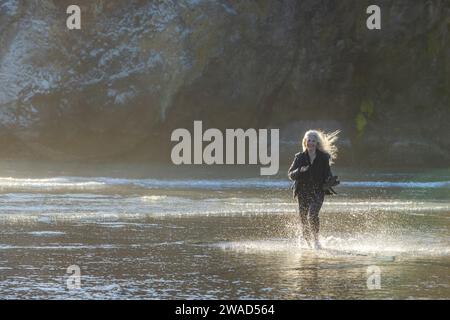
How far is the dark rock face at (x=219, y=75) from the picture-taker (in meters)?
36.5

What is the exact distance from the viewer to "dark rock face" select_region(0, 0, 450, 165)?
1436 inches

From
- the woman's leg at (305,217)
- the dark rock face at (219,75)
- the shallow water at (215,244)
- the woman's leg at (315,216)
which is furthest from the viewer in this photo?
the dark rock face at (219,75)

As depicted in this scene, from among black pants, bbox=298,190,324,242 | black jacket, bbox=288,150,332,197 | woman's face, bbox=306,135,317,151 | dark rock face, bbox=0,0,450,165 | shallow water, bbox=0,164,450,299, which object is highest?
dark rock face, bbox=0,0,450,165

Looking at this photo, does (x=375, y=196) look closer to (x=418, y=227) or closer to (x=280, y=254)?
(x=418, y=227)

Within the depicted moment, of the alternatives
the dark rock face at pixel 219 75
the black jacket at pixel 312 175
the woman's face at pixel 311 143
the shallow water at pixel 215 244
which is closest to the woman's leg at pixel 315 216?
the black jacket at pixel 312 175

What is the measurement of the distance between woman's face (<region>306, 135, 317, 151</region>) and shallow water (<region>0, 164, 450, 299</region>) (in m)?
1.32

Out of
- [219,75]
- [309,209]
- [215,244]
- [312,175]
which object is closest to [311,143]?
[312,175]

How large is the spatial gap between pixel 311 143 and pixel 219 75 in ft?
81.8

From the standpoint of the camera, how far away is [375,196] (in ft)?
71.7

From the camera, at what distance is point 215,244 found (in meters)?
12.5

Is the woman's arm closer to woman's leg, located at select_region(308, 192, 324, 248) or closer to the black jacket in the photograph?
the black jacket

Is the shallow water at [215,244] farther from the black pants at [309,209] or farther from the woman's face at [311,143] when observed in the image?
the woman's face at [311,143]

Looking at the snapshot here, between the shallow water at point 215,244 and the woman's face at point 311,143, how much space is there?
132cm

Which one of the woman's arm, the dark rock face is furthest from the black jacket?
the dark rock face
